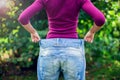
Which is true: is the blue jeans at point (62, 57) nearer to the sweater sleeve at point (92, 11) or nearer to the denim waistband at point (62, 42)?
the denim waistband at point (62, 42)

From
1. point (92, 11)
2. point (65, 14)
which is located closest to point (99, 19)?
point (92, 11)

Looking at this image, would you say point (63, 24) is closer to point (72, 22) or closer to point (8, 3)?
point (72, 22)

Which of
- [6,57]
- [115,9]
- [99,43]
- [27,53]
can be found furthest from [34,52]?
[115,9]

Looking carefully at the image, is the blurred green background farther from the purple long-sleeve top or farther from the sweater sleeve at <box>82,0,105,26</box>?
the sweater sleeve at <box>82,0,105,26</box>

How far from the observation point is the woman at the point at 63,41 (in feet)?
11.7

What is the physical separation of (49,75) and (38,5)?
2.19 feet

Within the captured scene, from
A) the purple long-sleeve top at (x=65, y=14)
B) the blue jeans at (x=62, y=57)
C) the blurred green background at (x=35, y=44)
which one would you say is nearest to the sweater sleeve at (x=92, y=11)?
the purple long-sleeve top at (x=65, y=14)

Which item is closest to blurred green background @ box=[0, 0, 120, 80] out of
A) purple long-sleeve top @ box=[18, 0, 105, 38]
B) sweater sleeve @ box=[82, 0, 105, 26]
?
purple long-sleeve top @ box=[18, 0, 105, 38]

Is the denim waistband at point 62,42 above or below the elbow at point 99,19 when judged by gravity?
below

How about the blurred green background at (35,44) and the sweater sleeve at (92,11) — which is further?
the blurred green background at (35,44)

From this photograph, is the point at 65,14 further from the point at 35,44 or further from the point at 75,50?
the point at 35,44

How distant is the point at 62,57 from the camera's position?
357 cm

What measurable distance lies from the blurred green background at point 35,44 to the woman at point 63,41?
2.72 metres

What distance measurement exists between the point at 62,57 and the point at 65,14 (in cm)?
40
